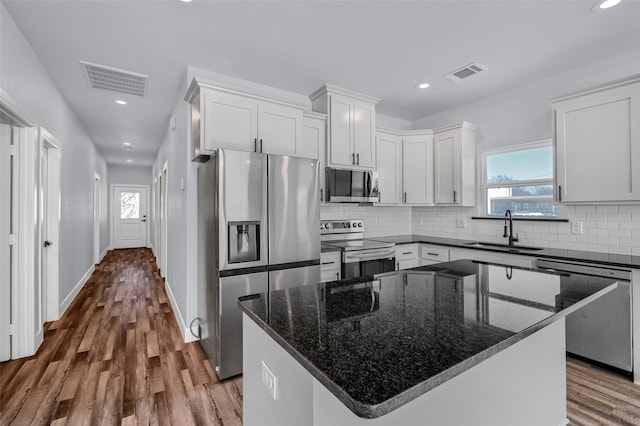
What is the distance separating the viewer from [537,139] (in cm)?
348

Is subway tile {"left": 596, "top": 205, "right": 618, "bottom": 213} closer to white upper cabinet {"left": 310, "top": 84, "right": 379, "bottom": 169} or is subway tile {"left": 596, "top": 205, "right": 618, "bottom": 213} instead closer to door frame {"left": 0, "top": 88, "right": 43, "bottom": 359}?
white upper cabinet {"left": 310, "top": 84, "right": 379, "bottom": 169}

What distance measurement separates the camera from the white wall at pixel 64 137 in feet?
7.79

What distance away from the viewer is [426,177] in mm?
4211

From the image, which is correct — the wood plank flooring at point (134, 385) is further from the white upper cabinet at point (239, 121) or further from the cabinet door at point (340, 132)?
the cabinet door at point (340, 132)

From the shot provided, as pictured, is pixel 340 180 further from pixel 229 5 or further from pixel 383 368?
pixel 383 368

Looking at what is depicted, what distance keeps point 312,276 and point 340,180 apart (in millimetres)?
1259

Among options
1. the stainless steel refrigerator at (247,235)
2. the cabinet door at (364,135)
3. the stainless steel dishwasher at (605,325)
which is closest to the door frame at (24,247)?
the stainless steel refrigerator at (247,235)

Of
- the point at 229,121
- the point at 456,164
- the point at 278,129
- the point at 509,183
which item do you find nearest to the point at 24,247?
the point at 229,121

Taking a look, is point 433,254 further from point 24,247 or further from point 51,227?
point 51,227

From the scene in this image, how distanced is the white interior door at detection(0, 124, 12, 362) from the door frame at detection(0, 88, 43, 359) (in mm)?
33

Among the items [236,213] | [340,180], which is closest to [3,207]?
[236,213]

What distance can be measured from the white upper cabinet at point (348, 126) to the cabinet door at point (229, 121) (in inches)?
38.5

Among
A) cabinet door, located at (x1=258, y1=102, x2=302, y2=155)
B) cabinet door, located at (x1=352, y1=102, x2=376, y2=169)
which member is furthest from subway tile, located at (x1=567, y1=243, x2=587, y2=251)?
cabinet door, located at (x1=258, y1=102, x2=302, y2=155)

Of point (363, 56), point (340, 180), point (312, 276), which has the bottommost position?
point (312, 276)
